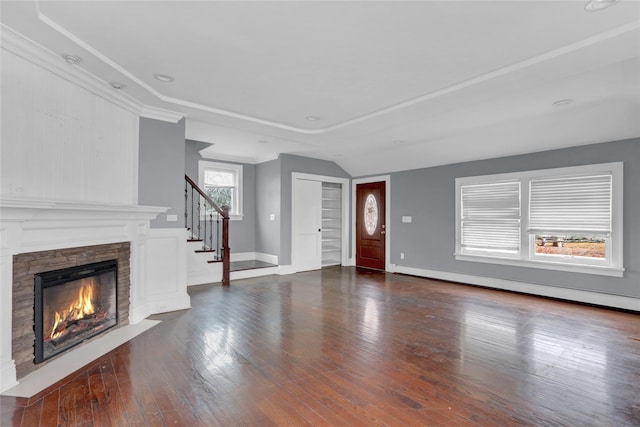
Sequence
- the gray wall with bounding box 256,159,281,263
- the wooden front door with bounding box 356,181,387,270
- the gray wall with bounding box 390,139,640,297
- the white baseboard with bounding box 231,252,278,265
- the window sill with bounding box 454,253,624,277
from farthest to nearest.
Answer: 1. the wooden front door with bounding box 356,181,387,270
2. the white baseboard with bounding box 231,252,278,265
3. the gray wall with bounding box 256,159,281,263
4. the window sill with bounding box 454,253,624,277
5. the gray wall with bounding box 390,139,640,297

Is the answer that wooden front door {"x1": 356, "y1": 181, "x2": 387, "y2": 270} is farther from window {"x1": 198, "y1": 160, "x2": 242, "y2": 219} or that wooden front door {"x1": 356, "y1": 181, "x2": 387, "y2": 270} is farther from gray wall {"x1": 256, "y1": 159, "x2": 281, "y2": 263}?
window {"x1": 198, "y1": 160, "x2": 242, "y2": 219}

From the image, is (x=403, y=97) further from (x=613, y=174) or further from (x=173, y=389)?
(x=173, y=389)

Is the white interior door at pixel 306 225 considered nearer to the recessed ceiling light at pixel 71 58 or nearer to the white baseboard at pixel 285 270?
the white baseboard at pixel 285 270

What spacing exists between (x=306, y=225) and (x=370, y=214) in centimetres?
171

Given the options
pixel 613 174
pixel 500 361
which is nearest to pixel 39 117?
pixel 500 361

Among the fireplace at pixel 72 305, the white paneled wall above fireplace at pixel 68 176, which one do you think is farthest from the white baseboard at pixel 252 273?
the fireplace at pixel 72 305

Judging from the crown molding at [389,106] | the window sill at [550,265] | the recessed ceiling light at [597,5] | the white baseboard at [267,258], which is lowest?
the white baseboard at [267,258]

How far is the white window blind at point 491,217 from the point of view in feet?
18.3

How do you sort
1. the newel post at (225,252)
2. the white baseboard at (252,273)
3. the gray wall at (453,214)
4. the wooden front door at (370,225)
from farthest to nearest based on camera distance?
the wooden front door at (370,225), the white baseboard at (252,273), the newel post at (225,252), the gray wall at (453,214)

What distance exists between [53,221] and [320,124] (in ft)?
11.5

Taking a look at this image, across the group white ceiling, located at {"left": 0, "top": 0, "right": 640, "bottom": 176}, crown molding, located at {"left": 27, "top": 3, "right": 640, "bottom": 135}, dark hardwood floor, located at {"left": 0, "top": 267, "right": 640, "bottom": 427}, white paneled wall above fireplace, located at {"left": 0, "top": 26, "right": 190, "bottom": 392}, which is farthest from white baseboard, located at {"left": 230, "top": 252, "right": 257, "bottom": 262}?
crown molding, located at {"left": 27, "top": 3, "right": 640, "bottom": 135}

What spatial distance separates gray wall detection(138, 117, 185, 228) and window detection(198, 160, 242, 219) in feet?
8.71

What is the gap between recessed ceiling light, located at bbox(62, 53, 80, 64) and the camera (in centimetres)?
276

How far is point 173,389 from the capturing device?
2.36 meters
